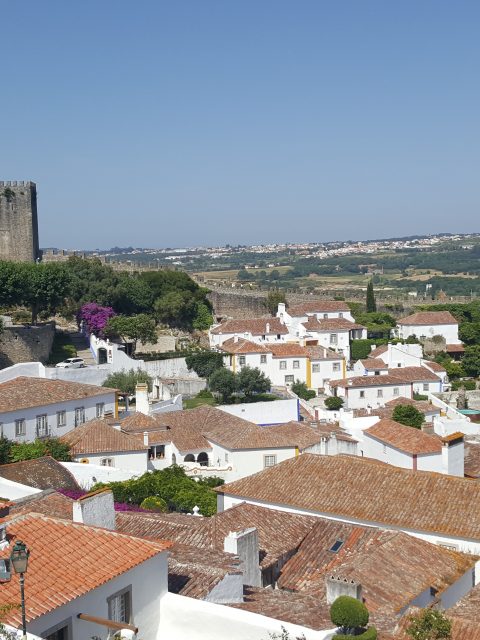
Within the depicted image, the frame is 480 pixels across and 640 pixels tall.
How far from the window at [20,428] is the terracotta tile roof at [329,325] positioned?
21308 mm

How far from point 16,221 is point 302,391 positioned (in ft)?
61.3

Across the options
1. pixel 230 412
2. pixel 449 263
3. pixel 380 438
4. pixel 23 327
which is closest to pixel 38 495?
pixel 380 438

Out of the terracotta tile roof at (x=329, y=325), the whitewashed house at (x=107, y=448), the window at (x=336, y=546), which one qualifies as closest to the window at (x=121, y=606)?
the window at (x=336, y=546)

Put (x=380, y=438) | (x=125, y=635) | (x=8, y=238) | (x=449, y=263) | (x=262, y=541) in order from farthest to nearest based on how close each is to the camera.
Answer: (x=449, y=263), (x=8, y=238), (x=380, y=438), (x=262, y=541), (x=125, y=635)

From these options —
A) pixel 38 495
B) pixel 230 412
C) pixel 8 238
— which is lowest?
pixel 230 412

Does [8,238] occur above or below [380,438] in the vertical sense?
above

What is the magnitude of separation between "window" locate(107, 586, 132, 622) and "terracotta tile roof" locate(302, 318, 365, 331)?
115ft

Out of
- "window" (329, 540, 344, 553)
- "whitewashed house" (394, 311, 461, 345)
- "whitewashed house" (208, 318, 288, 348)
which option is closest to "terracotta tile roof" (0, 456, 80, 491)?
"window" (329, 540, 344, 553)

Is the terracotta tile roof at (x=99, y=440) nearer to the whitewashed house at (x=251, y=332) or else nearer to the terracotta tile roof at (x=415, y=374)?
the terracotta tile roof at (x=415, y=374)

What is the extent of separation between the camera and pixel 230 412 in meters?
30.7

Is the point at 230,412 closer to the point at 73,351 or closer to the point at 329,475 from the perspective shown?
the point at 73,351

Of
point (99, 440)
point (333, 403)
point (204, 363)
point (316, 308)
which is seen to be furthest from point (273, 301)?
point (99, 440)

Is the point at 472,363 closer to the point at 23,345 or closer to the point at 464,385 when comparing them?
the point at 464,385

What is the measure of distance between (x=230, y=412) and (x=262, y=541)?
56.3ft
